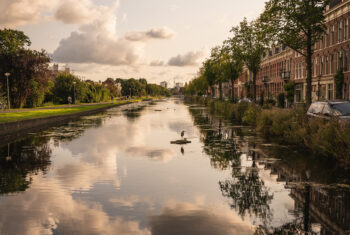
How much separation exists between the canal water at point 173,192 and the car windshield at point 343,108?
3.67m

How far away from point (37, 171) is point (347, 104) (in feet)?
51.1

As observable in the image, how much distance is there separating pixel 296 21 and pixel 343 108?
9.17m

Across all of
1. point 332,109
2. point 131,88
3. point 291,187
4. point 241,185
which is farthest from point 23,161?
point 131,88

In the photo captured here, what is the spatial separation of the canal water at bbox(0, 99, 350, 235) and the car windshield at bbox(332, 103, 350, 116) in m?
3.67

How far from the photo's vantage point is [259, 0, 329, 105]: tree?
23078 mm

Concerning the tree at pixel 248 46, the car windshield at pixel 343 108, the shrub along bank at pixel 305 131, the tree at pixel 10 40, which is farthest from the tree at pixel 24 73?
the car windshield at pixel 343 108

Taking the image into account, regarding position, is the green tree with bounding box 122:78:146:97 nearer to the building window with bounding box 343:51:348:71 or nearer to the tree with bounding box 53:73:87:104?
the tree with bounding box 53:73:87:104

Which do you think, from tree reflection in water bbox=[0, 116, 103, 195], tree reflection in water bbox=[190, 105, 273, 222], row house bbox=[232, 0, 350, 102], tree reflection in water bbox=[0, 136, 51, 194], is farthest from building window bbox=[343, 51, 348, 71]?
tree reflection in water bbox=[0, 136, 51, 194]

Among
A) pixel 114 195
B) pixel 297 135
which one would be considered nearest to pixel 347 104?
pixel 297 135

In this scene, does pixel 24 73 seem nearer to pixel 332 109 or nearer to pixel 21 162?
pixel 21 162

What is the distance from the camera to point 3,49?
62.4m

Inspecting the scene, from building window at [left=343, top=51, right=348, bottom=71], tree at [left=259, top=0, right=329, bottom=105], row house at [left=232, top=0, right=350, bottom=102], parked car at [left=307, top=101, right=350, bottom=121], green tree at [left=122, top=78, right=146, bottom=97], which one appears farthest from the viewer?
green tree at [left=122, top=78, right=146, bottom=97]

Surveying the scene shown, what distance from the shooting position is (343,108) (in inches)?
672

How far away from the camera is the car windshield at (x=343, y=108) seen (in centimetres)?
1659
